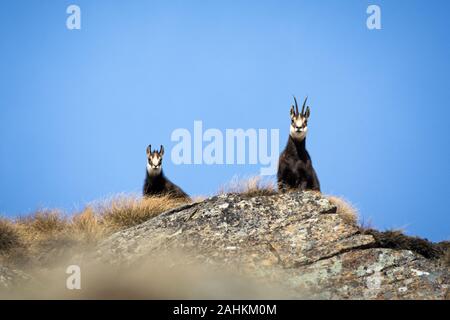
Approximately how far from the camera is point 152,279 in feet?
39.7

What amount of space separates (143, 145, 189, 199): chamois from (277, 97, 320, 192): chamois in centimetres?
Result: 395

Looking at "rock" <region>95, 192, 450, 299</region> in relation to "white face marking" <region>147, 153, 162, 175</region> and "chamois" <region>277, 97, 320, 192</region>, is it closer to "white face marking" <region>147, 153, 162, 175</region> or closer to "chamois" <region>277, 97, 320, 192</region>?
"chamois" <region>277, 97, 320, 192</region>

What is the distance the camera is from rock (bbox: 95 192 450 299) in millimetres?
12289

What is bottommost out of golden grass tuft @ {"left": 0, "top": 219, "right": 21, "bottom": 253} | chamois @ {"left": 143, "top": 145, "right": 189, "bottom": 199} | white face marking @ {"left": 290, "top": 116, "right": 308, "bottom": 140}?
golden grass tuft @ {"left": 0, "top": 219, "right": 21, "bottom": 253}

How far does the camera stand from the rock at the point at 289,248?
484 inches

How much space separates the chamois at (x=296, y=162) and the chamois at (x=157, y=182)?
395cm

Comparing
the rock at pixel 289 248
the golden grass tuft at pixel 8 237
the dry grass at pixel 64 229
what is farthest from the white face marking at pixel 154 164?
the rock at pixel 289 248

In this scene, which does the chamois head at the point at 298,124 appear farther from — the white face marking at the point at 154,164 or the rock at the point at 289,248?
the white face marking at the point at 154,164

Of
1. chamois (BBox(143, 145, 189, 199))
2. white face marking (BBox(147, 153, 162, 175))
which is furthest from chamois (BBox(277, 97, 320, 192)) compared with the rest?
white face marking (BBox(147, 153, 162, 175))

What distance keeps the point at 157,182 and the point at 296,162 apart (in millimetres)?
5183

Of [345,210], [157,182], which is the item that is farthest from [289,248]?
[157,182]

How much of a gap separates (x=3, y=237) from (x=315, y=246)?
23.0ft
